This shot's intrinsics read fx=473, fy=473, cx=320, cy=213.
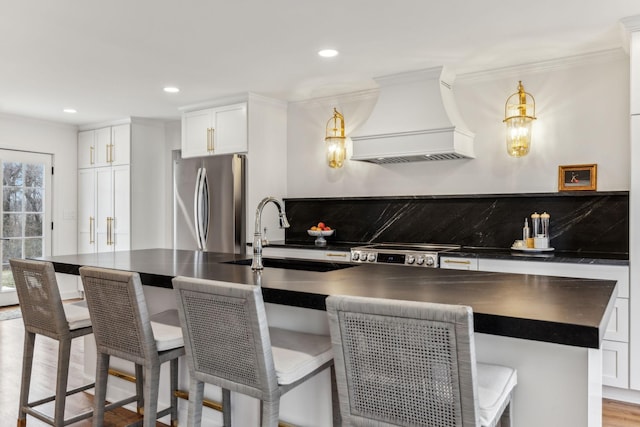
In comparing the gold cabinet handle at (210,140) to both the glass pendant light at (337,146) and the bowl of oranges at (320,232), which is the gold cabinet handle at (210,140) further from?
the bowl of oranges at (320,232)

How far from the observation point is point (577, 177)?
3.64 metres

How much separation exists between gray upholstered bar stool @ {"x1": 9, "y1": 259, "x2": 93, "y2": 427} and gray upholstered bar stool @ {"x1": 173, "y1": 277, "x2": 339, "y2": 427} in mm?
902

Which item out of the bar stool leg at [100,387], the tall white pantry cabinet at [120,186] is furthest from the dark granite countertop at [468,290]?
the tall white pantry cabinet at [120,186]

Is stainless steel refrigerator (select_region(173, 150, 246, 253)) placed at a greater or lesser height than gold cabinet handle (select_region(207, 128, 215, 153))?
lesser

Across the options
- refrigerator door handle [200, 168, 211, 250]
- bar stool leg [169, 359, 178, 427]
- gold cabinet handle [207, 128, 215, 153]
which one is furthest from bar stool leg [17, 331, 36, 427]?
gold cabinet handle [207, 128, 215, 153]

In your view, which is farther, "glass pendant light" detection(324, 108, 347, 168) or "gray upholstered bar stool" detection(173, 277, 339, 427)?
"glass pendant light" detection(324, 108, 347, 168)

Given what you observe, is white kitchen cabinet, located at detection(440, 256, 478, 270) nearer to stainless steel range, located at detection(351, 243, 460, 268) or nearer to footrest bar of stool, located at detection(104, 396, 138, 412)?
stainless steel range, located at detection(351, 243, 460, 268)

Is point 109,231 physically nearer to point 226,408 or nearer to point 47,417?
point 47,417

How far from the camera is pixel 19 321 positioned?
500 centimetres

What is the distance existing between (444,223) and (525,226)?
70 cm

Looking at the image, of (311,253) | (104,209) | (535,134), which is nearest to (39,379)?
(311,253)

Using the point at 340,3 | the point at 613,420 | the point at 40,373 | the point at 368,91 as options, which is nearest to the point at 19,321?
the point at 40,373

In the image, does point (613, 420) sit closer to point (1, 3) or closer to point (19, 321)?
point (1, 3)

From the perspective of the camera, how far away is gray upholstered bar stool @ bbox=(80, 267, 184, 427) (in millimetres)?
1877
